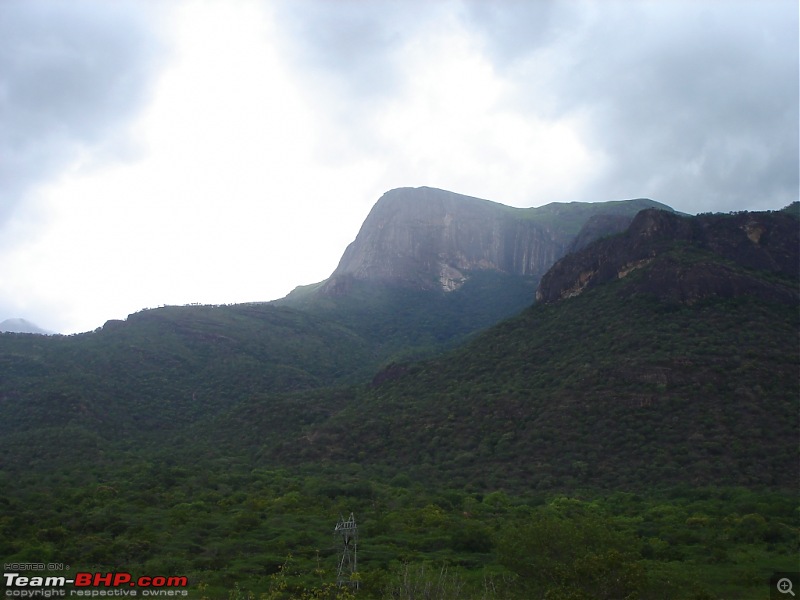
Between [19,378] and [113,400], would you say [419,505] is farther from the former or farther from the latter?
[19,378]

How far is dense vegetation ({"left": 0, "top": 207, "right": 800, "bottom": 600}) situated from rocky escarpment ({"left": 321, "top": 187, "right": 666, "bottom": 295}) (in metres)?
69.8

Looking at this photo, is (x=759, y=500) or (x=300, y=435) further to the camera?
(x=300, y=435)

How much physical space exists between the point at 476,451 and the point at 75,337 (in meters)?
75.7

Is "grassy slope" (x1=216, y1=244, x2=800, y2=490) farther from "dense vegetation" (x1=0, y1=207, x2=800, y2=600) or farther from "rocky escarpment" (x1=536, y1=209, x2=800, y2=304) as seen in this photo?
"rocky escarpment" (x1=536, y1=209, x2=800, y2=304)

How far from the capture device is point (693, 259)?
7050 cm

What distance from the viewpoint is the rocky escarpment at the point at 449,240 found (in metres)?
162

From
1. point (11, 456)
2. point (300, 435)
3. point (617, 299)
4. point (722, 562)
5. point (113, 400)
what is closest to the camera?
point (722, 562)

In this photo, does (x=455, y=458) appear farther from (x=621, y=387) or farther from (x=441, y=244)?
(x=441, y=244)

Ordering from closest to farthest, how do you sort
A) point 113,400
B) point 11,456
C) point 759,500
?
point 759,500
point 11,456
point 113,400

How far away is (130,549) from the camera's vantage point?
100.0 feet

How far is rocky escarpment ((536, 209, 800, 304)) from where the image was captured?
66625mm

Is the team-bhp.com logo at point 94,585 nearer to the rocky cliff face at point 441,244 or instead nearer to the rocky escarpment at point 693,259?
the rocky escarpment at point 693,259

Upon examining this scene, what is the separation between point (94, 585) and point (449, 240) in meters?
149

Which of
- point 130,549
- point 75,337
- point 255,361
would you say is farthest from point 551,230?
point 130,549
